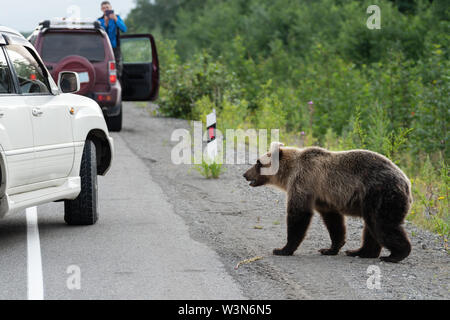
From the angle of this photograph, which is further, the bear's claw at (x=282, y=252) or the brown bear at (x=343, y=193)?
the bear's claw at (x=282, y=252)

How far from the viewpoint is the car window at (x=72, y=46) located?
650 inches

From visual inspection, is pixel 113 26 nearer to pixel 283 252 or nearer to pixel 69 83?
pixel 69 83

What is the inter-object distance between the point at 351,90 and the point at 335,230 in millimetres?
10219

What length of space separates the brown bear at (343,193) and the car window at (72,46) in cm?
1008

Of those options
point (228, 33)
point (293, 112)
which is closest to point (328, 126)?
point (293, 112)

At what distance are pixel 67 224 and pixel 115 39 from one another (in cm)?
1083

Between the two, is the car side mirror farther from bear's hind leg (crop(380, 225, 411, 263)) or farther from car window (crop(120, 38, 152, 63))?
car window (crop(120, 38, 152, 63))

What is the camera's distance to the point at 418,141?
14.0 m

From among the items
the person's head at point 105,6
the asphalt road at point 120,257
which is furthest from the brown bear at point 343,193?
the person's head at point 105,6

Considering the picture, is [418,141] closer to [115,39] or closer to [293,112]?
[293,112]

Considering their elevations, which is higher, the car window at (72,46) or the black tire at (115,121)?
the car window at (72,46)

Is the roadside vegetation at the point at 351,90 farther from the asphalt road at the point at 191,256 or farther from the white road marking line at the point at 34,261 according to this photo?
the white road marking line at the point at 34,261

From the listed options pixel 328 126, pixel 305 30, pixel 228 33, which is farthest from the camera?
pixel 228 33

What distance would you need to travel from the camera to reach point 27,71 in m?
7.89
